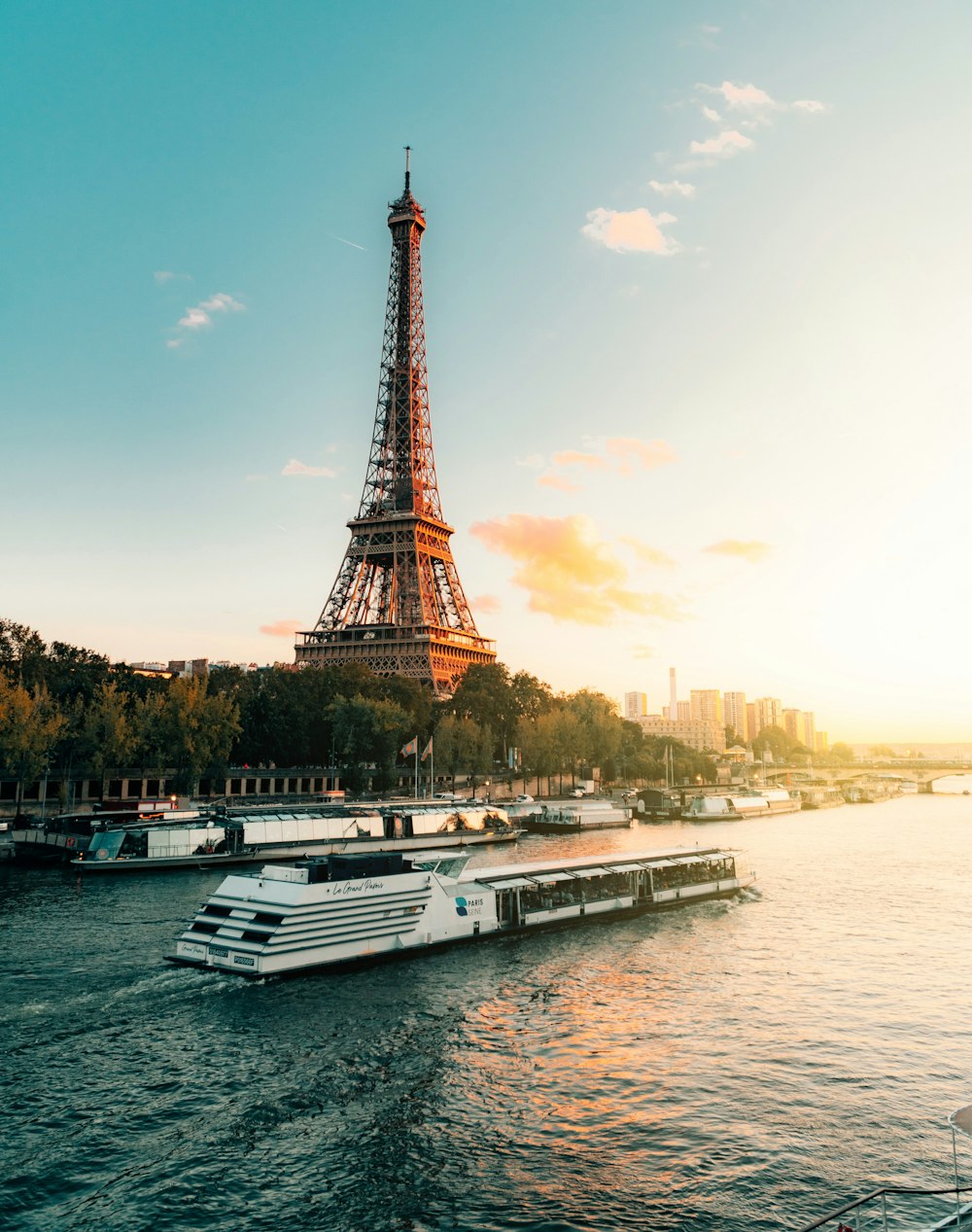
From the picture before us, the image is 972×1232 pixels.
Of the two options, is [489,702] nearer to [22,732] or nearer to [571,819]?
[571,819]

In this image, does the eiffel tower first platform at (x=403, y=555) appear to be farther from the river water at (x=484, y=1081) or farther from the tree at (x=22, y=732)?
the river water at (x=484, y=1081)

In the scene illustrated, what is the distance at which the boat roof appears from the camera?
169 feet

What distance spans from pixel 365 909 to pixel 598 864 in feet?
61.3

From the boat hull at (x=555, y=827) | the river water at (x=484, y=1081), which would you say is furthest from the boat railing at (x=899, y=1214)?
the boat hull at (x=555, y=827)

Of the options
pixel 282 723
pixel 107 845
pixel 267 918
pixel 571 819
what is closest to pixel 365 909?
pixel 267 918

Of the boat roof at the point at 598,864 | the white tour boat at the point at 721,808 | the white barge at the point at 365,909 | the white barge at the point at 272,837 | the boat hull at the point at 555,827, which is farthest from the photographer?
the white tour boat at the point at 721,808

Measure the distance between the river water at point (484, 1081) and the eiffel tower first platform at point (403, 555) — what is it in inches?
4515

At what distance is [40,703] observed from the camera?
94.6 meters

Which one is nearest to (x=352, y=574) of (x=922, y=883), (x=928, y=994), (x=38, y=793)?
(x=38, y=793)

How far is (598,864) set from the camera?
184ft

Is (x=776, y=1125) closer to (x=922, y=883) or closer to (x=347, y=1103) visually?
(x=347, y=1103)

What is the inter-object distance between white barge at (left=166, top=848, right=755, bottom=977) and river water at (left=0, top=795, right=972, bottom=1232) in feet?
3.43

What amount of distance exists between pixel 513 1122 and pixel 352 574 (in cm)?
15293

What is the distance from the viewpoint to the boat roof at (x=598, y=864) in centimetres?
5147
